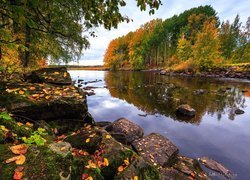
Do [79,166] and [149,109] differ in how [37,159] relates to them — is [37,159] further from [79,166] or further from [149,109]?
[149,109]

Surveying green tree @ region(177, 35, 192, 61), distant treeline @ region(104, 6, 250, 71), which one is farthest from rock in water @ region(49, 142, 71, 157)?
green tree @ region(177, 35, 192, 61)

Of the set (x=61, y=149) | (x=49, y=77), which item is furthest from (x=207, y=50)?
(x=61, y=149)

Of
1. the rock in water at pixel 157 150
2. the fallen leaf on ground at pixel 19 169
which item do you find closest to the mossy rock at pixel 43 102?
the rock in water at pixel 157 150

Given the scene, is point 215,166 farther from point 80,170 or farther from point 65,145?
point 65,145

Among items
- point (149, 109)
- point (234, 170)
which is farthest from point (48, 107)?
point (149, 109)

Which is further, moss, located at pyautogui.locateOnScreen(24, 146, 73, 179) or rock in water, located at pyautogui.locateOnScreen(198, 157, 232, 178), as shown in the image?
rock in water, located at pyautogui.locateOnScreen(198, 157, 232, 178)

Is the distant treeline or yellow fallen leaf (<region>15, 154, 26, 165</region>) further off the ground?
the distant treeline

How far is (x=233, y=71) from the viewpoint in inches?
1406

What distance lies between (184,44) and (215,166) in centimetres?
4634

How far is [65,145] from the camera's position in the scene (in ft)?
7.39

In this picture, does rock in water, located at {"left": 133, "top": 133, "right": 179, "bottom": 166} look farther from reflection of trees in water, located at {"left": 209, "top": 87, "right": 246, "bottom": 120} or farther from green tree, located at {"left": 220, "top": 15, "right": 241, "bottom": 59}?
green tree, located at {"left": 220, "top": 15, "right": 241, "bottom": 59}

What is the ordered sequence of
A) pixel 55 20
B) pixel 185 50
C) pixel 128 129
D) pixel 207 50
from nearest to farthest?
pixel 55 20
pixel 128 129
pixel 207 50
pixel 185 50

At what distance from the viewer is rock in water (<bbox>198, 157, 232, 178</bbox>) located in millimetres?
5660

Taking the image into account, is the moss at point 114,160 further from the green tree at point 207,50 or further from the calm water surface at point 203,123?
the green tree at point 207,50
